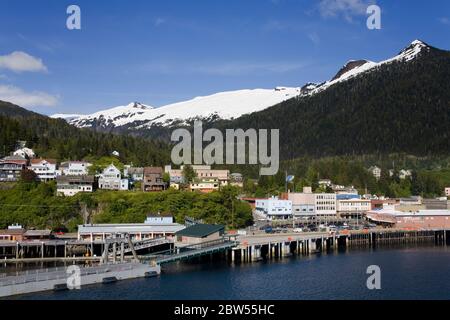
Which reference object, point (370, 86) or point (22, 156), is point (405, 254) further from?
point (370, 86)

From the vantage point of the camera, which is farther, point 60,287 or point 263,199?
point 263,199

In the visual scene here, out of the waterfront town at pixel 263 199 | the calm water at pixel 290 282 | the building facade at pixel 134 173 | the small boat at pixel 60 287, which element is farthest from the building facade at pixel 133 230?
the building facade at pixel 134 173

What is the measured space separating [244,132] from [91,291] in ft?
449

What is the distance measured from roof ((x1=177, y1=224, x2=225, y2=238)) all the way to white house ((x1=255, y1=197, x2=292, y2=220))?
2572 cm

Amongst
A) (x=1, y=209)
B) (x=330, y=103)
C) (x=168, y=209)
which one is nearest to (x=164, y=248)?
(x=168, y=209)

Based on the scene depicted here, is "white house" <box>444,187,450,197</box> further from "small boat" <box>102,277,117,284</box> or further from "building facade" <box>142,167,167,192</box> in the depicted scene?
"small boat" <box>102,277,117,284</box>

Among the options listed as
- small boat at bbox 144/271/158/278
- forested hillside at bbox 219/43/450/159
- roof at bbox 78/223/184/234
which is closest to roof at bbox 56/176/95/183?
roof at bbox 78/223/184/234

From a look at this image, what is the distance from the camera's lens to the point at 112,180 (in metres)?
68.8

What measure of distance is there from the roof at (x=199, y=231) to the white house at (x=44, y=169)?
83.6 ft

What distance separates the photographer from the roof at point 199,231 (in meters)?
49.0

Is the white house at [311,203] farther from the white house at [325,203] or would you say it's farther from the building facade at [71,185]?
the building facade at [71,185]

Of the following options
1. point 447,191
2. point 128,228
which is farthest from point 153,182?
point 447,191

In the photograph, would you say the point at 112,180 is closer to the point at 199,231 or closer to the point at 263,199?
the point at 263,199

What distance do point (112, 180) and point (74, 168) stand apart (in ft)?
22.0
